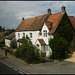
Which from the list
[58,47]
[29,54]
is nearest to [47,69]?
[29,54]

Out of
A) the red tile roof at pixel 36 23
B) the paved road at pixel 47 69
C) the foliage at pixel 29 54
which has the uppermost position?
the red tile roof at pixel 36 23

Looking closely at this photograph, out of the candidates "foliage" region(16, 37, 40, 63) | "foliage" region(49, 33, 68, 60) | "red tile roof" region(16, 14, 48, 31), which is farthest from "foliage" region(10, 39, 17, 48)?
"foliage" region(49, 33, 68, 60)

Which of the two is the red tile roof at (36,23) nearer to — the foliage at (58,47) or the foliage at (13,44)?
the foliage at (13,44)

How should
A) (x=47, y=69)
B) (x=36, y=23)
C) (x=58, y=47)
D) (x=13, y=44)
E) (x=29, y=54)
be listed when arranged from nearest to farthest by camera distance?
(x=47, y=69) < (x=29, y=54) < (x=58, y=47) < (x=36, y=23) < (x=13, y=44)

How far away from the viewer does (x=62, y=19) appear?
22.5 meters

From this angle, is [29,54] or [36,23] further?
[36,23]

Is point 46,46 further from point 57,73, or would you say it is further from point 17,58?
point 57,73

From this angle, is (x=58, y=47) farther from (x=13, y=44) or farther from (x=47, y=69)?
(x=13, y=44)

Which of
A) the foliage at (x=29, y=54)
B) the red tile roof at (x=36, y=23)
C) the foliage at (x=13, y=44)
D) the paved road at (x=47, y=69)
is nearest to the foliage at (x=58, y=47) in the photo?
the paved road at (x=47, y=69)

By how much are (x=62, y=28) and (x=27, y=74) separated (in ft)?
47.2

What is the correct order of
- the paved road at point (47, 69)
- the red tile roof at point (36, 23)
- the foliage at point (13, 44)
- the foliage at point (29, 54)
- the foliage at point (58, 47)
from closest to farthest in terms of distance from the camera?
the paved road at point (47, 69) < the foliage at point (29, 54) < the foliage at point (58, 47) < the red tile roof at point (36, 23) < the foliage at point (13, 44)

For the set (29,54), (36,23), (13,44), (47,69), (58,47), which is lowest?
(47,69)

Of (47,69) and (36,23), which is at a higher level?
(36,23)

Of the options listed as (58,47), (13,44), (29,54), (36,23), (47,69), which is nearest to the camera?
(47,69)
